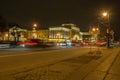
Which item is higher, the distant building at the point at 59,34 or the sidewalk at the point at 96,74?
the distant building at the point at 59,34

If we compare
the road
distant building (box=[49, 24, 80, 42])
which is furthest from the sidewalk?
distant building (box=[49, 24, 80, 42])

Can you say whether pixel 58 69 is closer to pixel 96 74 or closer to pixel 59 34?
pixel 96 74

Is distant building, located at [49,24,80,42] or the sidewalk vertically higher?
distant building, located at [49,24,80,42]

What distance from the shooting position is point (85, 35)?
198375 mm

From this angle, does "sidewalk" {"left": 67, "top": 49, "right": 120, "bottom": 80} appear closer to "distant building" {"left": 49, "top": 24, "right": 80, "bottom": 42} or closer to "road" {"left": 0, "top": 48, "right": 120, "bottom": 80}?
"road" {"left": 0, "top": 48, "right": 120, "bottom": 80}

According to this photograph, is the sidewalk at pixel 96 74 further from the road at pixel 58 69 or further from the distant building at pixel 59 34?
the distant building at pixel 59 34

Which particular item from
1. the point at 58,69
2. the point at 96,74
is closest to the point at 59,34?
the point at 58,69

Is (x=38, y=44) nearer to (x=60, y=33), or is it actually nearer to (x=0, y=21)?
(x=0, y=21)

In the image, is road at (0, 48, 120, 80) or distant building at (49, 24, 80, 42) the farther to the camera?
distant building at (49, 24, 80, 42)

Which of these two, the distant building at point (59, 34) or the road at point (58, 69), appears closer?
the road at point (58, 69)

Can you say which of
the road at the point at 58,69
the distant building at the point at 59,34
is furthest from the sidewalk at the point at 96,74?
the distant building at the point at 59,34

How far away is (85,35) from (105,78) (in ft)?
624

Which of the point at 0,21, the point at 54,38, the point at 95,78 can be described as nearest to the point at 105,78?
the point at 95,78

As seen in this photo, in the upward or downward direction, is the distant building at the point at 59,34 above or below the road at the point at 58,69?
above
